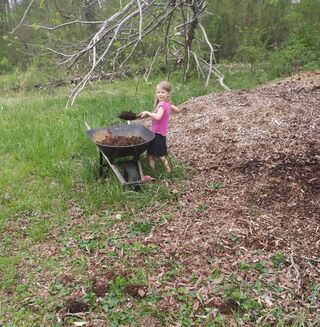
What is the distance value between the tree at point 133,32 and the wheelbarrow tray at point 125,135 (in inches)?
46.8

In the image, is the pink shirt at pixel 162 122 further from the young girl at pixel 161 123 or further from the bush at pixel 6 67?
the bush at pixel 6 67

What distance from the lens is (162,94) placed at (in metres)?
4.41

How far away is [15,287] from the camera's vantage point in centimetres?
321

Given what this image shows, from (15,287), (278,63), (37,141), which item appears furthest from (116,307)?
(278,63)

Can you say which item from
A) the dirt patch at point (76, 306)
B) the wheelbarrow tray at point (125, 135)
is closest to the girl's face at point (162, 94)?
the wheelbarrow tray at point (125, 135)

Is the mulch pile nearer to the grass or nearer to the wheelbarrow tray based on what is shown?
the grass

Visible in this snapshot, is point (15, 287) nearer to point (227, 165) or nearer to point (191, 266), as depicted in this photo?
point (191, 266)

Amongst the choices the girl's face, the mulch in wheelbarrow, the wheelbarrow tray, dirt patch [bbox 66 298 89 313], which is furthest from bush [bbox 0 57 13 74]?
dirt patch [bbox 66 298 89 313]

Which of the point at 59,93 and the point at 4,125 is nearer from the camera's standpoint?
the point at 4,125

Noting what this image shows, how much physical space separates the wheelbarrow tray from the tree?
119cm

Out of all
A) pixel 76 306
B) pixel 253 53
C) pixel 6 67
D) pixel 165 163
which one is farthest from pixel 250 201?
pixel 6 67

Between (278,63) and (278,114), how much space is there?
4.31m

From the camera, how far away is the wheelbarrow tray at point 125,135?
412 cm

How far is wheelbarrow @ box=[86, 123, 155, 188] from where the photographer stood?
4156 millimetres
